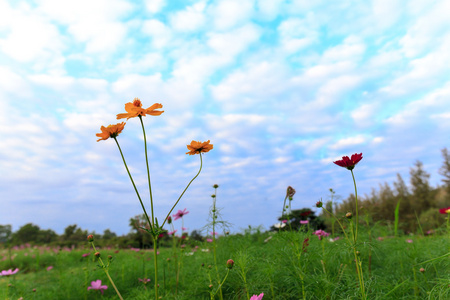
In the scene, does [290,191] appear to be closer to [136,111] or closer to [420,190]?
[136,111]

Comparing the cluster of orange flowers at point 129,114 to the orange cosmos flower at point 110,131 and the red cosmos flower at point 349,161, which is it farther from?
the red cosmos flower at point 349,161

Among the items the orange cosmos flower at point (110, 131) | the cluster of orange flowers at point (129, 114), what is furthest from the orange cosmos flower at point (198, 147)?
the orange cosmos flower at point (110, 131)

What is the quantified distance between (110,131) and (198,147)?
51 cm

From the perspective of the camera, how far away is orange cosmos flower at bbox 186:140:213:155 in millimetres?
1784

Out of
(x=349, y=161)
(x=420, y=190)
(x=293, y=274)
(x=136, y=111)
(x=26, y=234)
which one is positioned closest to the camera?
(x=136, y=111)

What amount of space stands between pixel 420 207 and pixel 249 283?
16931 mm

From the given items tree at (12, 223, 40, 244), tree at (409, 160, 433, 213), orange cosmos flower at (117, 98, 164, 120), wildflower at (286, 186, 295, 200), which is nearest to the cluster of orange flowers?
orange cosmos flower at (117, 98, 164, 120)

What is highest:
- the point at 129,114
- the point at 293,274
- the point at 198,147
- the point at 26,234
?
the point at 26,234

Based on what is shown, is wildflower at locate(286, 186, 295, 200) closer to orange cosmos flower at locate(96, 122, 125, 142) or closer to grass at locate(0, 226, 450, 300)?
grass at locate(0, 226, 450, 300)

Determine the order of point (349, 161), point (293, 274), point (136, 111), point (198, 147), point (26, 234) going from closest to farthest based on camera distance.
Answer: point (136, 111)
point (349, 161)
point (198, 147)
point (293, 274)
point (26, 234)

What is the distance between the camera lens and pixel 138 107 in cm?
153

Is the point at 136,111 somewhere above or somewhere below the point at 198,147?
above

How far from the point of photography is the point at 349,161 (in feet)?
5.33

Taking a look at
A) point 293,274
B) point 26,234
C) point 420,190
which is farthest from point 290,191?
point 420,190
